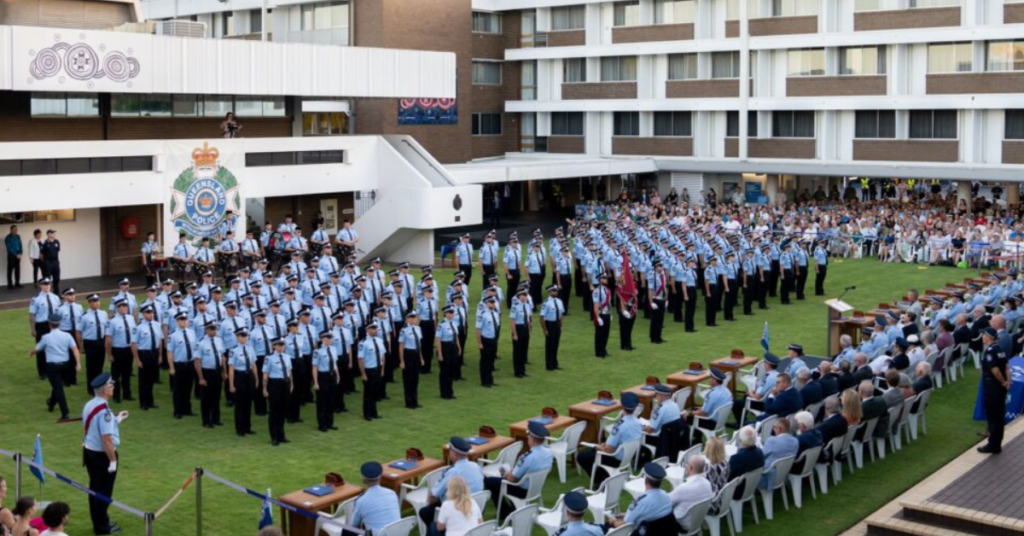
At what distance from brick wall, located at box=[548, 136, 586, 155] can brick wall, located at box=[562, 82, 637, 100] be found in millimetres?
1720

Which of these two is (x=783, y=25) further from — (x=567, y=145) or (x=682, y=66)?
(x=567, y=145)

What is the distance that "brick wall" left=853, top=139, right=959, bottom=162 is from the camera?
138 ft

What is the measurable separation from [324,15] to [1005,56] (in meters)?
24.4

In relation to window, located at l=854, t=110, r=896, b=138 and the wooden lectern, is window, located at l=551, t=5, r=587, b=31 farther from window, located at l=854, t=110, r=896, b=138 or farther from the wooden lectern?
the wooden lectern

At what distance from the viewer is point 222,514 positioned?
45.1ft

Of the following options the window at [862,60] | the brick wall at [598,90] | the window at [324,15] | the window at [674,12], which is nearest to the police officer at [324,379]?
the window at [862,60]

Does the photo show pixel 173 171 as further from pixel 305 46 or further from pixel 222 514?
pixel 222 514

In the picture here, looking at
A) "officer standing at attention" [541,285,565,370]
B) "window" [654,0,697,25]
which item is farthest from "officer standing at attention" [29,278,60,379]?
"window" [654,0,697,25]

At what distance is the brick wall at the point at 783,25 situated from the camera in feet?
147

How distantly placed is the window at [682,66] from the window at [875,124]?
7114 millimetres

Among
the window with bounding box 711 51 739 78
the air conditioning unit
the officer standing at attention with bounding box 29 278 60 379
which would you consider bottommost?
the officer standing at attention with bounding box 29 278 60 379

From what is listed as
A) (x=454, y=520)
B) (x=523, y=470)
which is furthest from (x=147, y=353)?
(x=454, y=520)

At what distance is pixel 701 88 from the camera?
158ft

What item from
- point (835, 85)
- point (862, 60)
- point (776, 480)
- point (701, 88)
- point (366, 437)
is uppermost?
point (862, 60)
